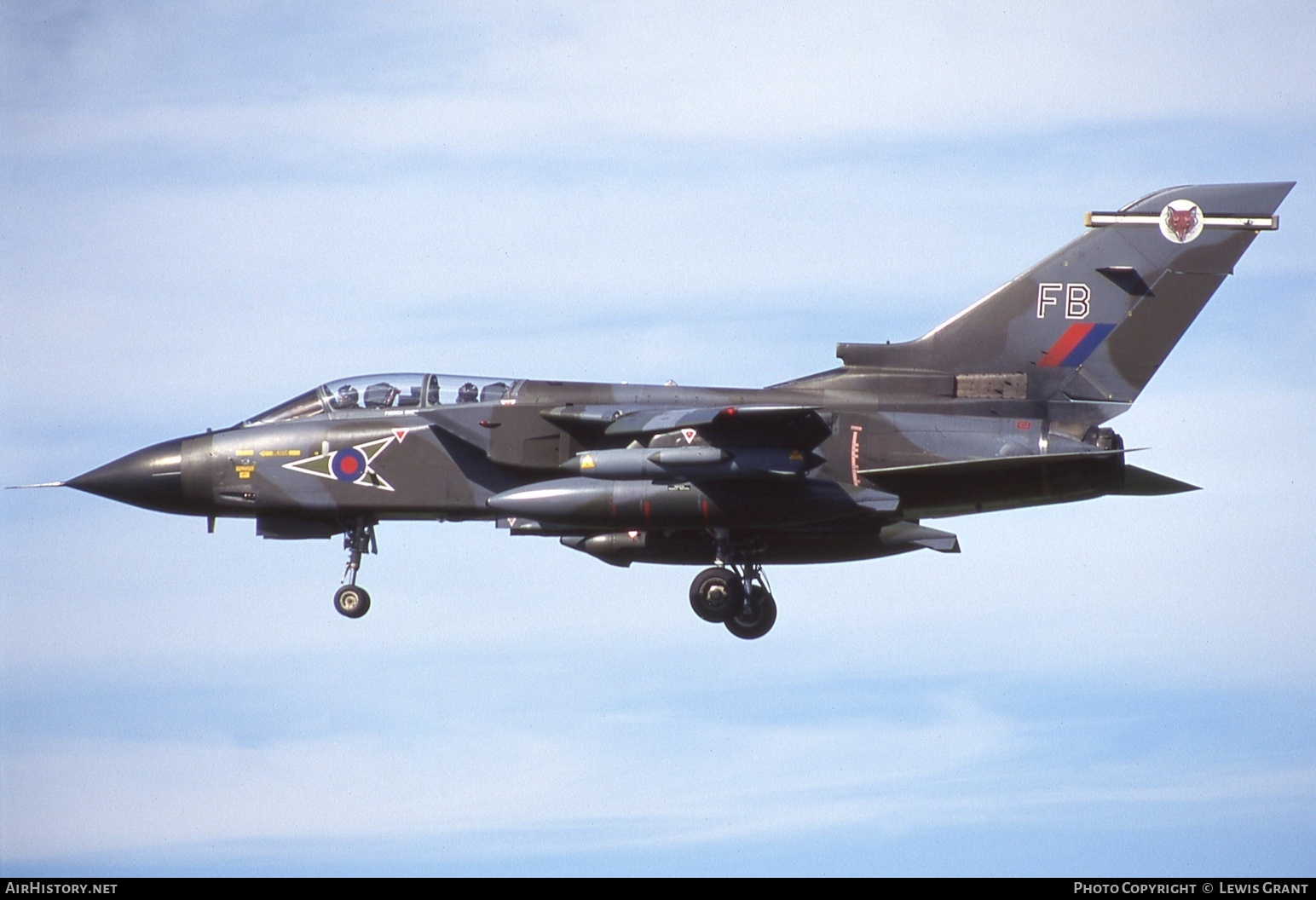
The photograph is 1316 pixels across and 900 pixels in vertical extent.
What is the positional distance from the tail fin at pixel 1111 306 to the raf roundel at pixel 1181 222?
0.5 inches

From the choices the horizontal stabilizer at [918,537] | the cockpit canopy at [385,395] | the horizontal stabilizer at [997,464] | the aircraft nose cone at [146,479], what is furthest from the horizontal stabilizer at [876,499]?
the aircraft nose cone at [146,479]

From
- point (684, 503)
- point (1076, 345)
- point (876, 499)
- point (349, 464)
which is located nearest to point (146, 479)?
point (349, 464)

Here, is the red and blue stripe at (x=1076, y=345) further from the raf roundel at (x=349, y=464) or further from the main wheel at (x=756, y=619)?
the raf roundel at (x=349, y=464)

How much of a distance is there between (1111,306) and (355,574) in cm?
1115

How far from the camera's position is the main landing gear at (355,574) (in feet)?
88.2

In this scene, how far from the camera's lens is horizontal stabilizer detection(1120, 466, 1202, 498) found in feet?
85.0

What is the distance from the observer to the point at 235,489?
27.1 metres

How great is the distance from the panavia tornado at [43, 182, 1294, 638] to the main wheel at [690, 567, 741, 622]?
3 centimetres

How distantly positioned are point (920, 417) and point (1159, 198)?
4639mm

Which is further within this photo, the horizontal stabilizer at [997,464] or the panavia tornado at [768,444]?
the panavia tornado at [768,444]

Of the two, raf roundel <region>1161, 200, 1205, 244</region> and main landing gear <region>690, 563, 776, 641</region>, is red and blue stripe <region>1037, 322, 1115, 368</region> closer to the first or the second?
raf roundel <region>1161, 200, 1205, 244</region>

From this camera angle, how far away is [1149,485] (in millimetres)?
26188

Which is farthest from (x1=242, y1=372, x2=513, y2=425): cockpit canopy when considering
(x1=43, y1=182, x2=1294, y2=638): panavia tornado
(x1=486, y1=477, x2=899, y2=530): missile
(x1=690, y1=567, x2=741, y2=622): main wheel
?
(x1=690, y1=567, x2=741, y2=622): main wheel
